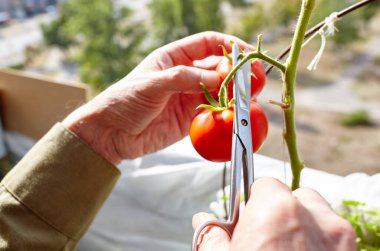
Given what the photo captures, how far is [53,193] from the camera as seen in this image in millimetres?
513

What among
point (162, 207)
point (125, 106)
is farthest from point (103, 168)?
point (162, 207)

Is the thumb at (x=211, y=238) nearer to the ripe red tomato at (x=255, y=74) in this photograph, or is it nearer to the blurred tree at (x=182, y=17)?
the ripe red tomato at (x=255, y=74)

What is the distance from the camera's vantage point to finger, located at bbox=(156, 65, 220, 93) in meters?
0.44

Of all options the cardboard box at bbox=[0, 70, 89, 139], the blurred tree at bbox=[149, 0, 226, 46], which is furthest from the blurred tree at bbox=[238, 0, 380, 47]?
the cardboard box at bbox=[0, 70, 89, 139]

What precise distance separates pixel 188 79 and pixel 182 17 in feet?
25.6

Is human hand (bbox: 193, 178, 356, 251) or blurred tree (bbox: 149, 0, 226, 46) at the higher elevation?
human hand (bbox: 193, 178, 356, 251)

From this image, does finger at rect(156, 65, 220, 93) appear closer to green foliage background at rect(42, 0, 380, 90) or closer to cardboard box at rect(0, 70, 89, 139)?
cardboard box at rect(0, 70, 89, 139)

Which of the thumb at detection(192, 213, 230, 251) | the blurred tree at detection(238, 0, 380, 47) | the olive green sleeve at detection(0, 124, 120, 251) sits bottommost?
the blurred tree at detection(238, 0, 380, 47)

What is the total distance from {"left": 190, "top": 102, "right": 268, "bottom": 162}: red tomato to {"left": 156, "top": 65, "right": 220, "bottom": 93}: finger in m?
0.05

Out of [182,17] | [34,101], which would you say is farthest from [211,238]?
[182,17]

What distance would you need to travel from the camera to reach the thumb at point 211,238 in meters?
0.31

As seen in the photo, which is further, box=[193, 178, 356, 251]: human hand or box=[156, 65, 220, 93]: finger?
box=[156, 65, 220, 93]: finger

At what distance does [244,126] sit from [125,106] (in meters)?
0.19

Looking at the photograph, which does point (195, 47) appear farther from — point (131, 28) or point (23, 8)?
point (23, 8)
